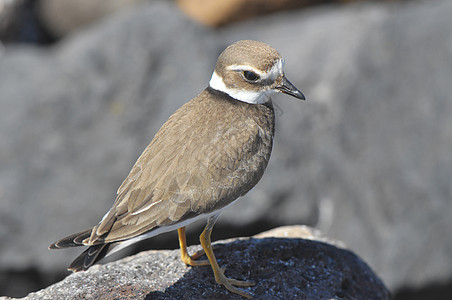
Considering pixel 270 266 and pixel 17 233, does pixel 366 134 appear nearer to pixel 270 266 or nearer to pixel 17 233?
pixel 270 266

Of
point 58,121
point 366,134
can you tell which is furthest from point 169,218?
point 366,134

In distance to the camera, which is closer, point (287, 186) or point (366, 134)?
point (287, 186)

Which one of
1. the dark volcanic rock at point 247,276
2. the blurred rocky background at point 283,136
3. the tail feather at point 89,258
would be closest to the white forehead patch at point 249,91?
the dark volcanic rock at point 247,276

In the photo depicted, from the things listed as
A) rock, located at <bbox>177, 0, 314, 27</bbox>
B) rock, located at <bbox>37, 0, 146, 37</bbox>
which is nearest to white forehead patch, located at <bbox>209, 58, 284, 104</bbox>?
rock, located at <bbox>177, 0, 314, 27</bbox>

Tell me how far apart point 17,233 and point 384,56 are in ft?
24.1

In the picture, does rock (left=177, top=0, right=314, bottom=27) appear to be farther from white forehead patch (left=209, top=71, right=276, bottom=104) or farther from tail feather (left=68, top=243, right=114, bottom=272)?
tail feather (left=68, top=243, right=114, bottom=272)

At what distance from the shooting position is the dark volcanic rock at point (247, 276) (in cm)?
570

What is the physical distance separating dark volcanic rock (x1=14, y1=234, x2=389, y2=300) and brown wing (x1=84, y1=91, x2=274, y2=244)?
2.45 feet

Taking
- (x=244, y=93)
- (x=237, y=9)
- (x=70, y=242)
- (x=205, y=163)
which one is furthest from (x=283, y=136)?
(x=237, y=9)

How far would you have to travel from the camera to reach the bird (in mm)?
5336

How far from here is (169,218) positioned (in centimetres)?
534

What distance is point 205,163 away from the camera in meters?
5.54

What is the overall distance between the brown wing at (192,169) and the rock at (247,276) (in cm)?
73

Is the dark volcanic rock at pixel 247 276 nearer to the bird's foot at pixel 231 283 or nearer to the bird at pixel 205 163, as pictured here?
the bird's foot at pixel 231 283
